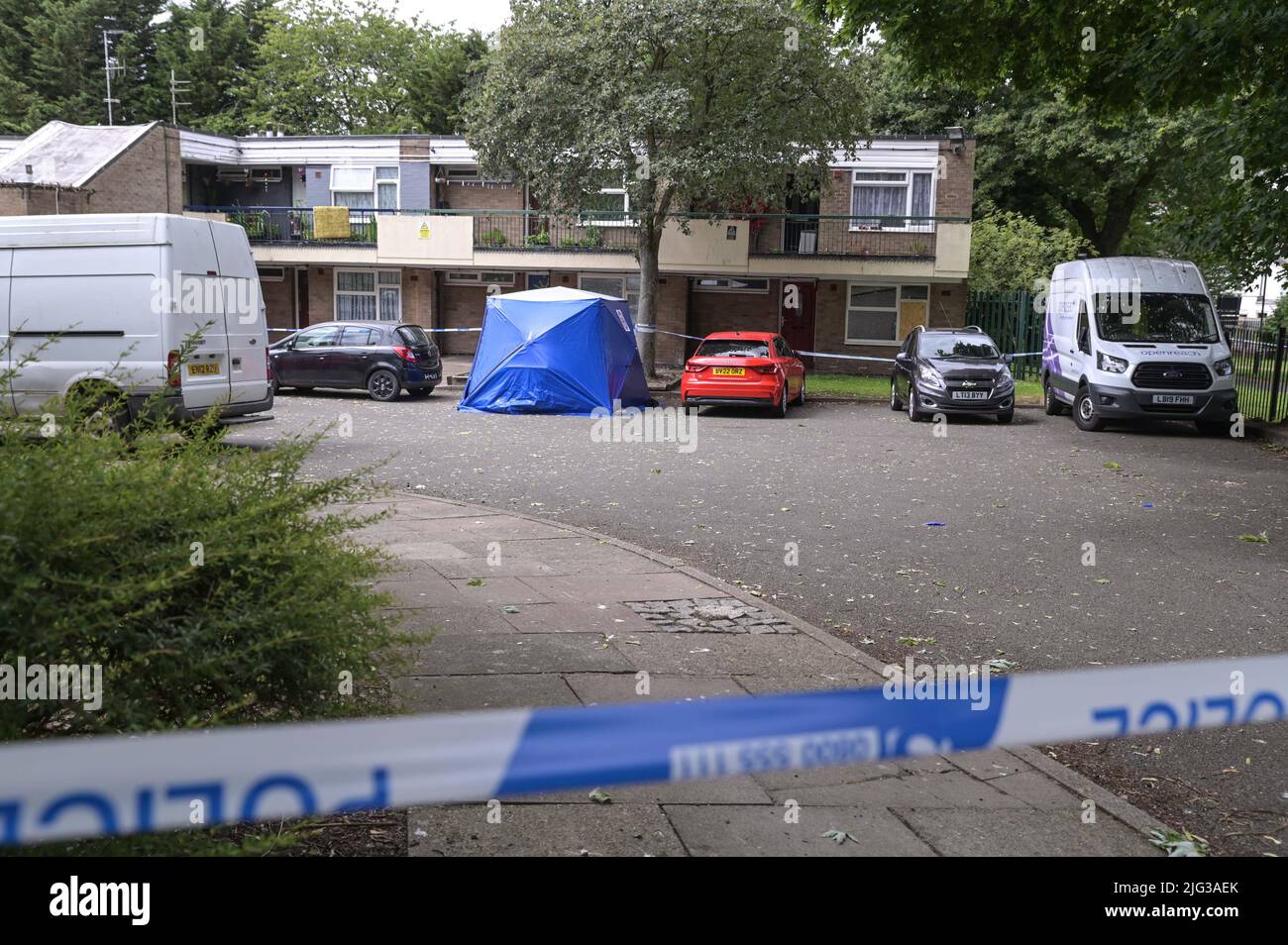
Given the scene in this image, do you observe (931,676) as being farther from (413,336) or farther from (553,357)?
(413,336)

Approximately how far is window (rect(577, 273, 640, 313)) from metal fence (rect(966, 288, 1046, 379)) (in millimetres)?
9501

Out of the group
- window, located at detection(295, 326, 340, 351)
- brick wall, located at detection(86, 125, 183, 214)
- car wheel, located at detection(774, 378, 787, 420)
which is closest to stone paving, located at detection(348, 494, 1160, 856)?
car wheel, located at detection(774, 378, 787, 420)

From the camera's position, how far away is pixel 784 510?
11195 mm

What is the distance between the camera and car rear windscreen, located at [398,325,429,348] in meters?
23.2

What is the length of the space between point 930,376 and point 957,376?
0.47 metres

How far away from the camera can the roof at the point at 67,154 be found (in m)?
29.7

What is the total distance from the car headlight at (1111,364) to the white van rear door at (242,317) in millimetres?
13211

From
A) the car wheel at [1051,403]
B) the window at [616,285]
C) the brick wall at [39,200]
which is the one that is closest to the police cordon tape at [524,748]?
the car wheel at [1051,403]

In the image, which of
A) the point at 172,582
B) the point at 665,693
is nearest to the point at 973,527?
the point at 665,693

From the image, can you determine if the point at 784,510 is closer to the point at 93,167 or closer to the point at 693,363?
the point at 693,363

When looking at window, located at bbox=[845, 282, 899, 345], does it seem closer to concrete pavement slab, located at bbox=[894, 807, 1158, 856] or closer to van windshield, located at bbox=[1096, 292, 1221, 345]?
van windshield, located at bbox=[1096, 292, 1221, 345]

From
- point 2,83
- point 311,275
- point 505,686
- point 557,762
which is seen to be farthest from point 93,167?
point 557,762

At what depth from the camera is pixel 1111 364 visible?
18.7 metres
